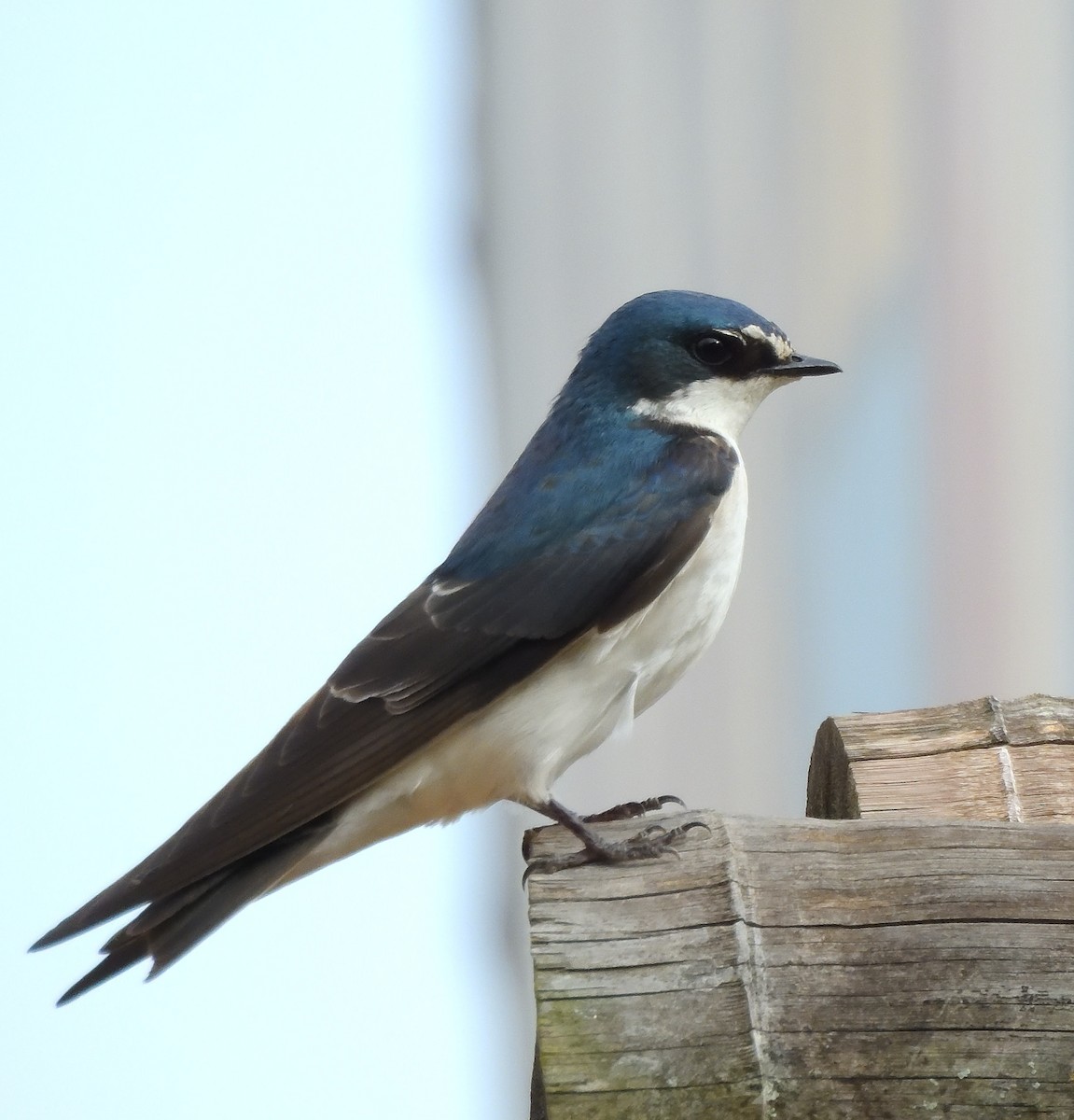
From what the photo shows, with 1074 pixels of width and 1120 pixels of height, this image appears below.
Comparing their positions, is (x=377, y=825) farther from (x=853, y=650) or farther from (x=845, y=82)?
(x=845, y=82)

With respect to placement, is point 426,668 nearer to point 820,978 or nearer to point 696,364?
point 696,364

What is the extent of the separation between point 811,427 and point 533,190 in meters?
1.61

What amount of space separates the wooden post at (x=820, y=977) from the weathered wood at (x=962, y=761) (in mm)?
487

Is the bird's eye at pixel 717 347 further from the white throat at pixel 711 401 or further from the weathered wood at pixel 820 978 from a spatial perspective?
the weathered wood at pixel 820 978

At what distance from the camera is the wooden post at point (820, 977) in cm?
144

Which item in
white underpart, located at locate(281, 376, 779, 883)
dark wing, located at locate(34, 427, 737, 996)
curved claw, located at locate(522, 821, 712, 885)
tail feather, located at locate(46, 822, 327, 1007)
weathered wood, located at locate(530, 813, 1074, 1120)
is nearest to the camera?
weathered wood, located at locate(530, 813, 1074, 1120)

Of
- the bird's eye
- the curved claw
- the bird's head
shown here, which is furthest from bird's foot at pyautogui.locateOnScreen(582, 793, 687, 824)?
the bird's eye

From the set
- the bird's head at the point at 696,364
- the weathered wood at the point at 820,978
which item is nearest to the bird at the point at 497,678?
the bird's head at the point at 696,364

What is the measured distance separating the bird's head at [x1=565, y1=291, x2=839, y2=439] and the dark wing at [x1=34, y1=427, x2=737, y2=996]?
21cm

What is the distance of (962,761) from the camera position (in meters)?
2.21

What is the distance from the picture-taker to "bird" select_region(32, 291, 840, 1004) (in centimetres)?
218

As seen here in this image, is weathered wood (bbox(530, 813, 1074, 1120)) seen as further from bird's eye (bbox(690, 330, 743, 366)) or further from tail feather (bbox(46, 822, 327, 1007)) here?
bird's eye (bbox(690, 330, 743, 366))

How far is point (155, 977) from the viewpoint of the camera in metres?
2.04

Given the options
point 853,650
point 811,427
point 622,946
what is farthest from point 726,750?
point 622,946
